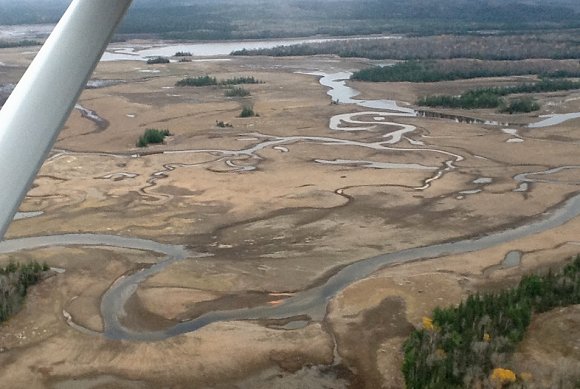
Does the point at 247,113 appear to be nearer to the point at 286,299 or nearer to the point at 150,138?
the point at 150,138

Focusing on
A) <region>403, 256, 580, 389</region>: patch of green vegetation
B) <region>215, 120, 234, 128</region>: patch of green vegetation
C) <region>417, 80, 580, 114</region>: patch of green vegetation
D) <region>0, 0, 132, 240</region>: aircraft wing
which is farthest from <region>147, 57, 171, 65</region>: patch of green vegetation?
<region>0, 0, 132, 240</region>: aircraft wing

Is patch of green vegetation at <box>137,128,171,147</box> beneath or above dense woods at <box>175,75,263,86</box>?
beneath

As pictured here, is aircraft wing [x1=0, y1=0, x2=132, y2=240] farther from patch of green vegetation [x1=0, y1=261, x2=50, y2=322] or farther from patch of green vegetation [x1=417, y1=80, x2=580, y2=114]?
patch of green vegetation [x1=417, y1=80, x2=580, y2=114]

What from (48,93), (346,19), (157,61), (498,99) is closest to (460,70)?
(498,99)

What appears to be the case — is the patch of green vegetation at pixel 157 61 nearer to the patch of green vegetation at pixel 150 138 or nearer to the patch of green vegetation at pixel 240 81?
the patch of green vegetation at pixel 240 81

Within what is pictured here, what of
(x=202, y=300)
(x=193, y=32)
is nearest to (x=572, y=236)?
(x=202, y=300)

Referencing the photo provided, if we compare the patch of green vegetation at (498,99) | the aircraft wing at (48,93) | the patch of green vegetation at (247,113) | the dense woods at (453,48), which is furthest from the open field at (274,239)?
→ the dense woods at (453,48)
